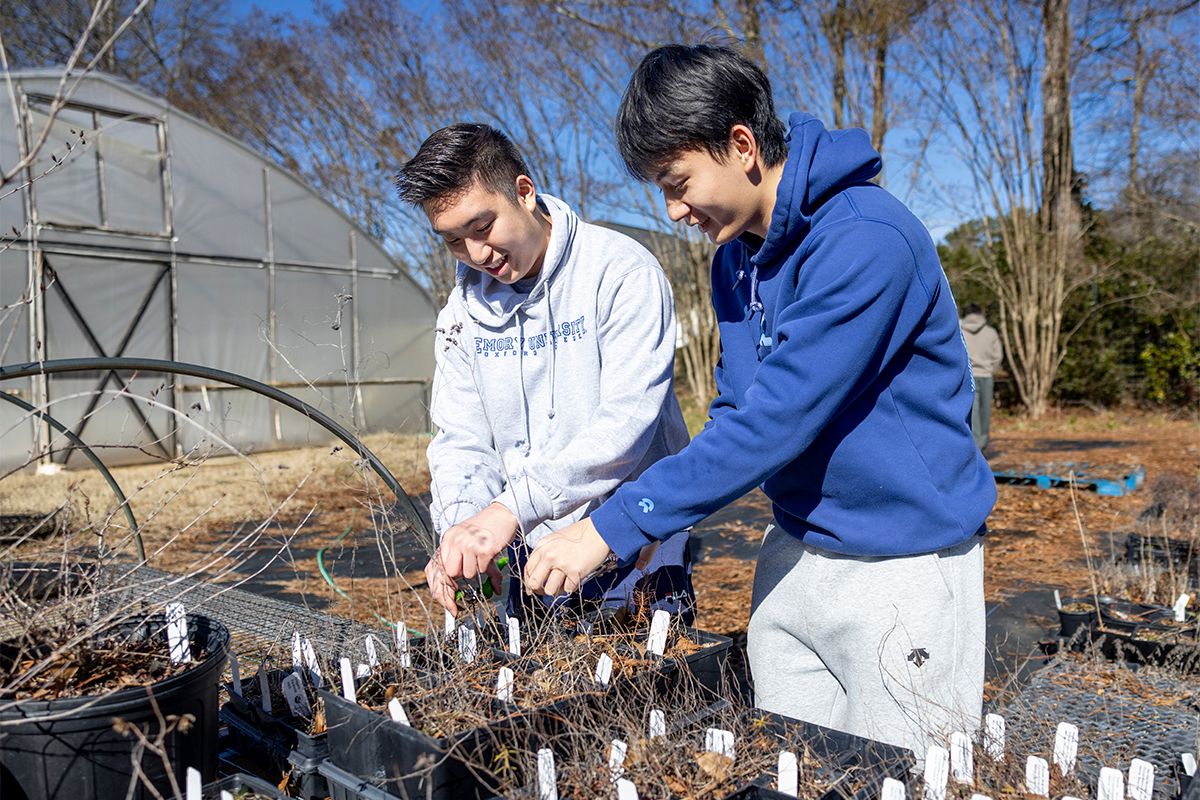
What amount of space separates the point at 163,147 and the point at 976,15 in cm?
942

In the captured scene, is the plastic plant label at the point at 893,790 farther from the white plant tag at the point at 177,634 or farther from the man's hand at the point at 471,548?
the white plant tag at the point at 177,634

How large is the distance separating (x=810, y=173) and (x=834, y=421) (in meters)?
0.37

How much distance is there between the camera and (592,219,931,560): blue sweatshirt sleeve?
127 cm

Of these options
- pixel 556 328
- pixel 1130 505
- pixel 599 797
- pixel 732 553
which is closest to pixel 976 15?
pixel 1130 505

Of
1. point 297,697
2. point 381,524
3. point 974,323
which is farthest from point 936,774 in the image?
point 974,323

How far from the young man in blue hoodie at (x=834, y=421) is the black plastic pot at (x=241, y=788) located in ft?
1.51

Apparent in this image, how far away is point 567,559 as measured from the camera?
4.51 feet

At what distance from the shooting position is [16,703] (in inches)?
44.8

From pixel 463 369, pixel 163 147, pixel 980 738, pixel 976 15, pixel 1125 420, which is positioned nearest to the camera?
pixel 980 738

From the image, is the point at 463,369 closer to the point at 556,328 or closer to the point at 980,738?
the point at 556,328

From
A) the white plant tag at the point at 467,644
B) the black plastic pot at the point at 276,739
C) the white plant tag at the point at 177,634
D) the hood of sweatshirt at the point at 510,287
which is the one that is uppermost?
the hood of sweatshirt at the point at 510,287

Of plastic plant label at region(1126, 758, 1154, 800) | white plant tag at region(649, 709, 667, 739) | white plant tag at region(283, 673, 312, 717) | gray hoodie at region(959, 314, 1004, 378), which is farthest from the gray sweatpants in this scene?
gray hoodie at region(959, 314, 1004, 378)

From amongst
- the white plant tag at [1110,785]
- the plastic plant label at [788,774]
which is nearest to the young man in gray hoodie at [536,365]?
the plastic plant label at [788,774]

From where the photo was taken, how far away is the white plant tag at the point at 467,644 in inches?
60.8
